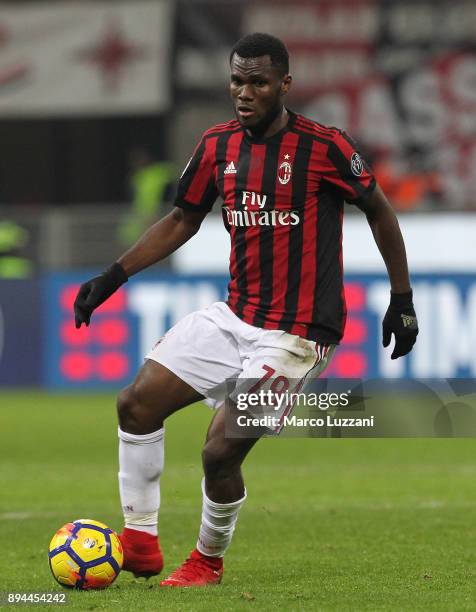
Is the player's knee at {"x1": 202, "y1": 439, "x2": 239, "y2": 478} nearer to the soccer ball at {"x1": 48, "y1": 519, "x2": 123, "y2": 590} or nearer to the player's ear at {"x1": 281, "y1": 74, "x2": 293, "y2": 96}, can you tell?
the soccer ball at {"x1": 48, "y1": 519, "x2": 123, "y2": 590}

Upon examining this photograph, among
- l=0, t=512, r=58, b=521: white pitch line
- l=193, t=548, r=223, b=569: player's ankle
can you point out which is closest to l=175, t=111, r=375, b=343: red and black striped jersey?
l=193, t=548, r=223, b=569: player's ankle

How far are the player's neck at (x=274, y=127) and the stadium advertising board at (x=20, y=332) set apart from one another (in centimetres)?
852

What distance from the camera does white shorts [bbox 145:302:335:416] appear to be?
502 centimetres

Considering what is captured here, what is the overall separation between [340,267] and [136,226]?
958 centimetres

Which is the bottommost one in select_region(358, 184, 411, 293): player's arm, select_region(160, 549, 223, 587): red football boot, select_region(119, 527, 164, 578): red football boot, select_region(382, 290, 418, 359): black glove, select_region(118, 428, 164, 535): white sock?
select_region(160, 549, 223, 587): red football boot

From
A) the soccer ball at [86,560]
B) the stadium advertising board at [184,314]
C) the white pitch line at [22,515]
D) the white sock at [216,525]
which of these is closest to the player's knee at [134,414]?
the white sock at [216,525]

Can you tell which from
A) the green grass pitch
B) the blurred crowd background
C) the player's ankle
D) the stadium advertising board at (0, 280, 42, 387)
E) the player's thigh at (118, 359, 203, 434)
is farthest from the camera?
the blurred crowd background

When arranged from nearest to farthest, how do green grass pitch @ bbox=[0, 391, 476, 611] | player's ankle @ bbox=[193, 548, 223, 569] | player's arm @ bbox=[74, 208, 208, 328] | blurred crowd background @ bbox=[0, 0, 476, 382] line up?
green grass pitch @ bbox=[0, 391, 476, 611] → player's ankle @ bbox=[193, 548, 223, 569] → player's arm @ bbox=[74, 208, 208, 328] → blurred crowd background @ bbox=[0, 0, 476, 382]

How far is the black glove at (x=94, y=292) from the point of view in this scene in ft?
17.3

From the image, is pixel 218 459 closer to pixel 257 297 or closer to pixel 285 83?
pixel 257 297

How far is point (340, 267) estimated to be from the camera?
520 centimetres

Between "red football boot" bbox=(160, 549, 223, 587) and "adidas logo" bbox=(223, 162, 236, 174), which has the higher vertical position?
"adidas logo" bbox=(223, 162, 236, 174)

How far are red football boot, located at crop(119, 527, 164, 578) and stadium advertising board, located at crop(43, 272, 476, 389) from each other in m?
7.23

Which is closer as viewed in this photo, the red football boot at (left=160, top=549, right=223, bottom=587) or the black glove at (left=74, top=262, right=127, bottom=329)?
the red football boot at (left=160, top=549, right=223, bottom=587)
